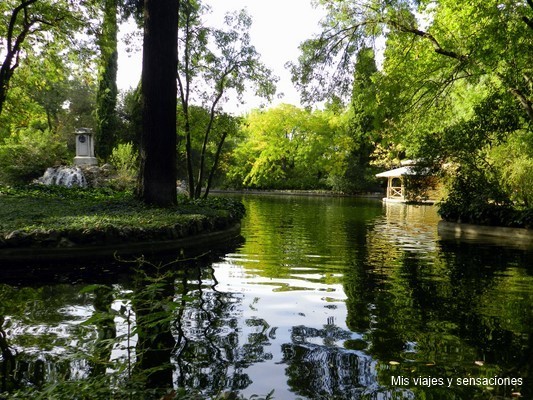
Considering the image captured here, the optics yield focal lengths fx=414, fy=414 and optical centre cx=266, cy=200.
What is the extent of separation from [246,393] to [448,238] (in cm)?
1113

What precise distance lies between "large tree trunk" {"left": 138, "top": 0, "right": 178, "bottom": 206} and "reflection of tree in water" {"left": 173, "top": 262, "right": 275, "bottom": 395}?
6.05m

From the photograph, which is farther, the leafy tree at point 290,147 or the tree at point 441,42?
the leafy tree at point 290,147

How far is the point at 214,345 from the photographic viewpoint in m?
3.72

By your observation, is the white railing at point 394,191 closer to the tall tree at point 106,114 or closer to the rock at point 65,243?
the tall tree at point 106,114

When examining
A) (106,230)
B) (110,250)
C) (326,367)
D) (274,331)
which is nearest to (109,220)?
(106,230)

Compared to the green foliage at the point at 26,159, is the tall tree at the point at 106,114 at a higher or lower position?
higher

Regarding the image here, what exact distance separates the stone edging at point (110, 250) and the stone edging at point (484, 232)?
7666 mm

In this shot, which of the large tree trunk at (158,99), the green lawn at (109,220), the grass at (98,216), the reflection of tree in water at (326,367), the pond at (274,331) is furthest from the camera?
the large tree trunk at (158,99)

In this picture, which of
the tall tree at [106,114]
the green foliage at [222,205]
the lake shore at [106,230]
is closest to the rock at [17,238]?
the lake shore at [106,230]

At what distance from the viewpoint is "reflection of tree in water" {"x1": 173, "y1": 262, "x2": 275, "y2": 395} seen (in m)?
3.04

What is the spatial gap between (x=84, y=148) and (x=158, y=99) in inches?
656

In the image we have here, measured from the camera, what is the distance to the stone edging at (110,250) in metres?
7.16

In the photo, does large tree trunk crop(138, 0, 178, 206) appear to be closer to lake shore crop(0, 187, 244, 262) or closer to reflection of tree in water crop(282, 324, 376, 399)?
lake shore crop(0, 187, 244, 262)

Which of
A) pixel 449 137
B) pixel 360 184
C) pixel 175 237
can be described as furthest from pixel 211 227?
pixel 360 184
